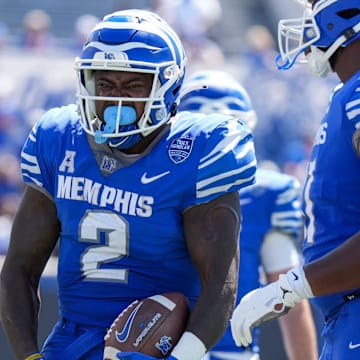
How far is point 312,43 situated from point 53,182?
92cm

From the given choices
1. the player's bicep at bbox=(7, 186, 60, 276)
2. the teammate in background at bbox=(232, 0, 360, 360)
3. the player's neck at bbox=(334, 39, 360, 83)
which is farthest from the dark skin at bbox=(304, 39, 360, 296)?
the player's bicep at bbox=(7, 186, 60, 276)

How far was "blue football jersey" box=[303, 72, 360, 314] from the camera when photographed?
2.98 meters

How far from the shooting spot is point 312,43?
3250mm

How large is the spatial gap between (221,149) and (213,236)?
26cm

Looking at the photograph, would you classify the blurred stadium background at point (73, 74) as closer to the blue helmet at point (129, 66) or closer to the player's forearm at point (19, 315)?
the player's forearm at point (19, 315)

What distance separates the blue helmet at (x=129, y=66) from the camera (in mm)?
3072

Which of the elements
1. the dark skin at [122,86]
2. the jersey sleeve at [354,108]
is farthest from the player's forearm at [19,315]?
the jersey sleeve at [354,108]

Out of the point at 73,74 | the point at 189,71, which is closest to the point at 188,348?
the point at 73,74

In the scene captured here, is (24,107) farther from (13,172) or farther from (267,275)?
(267,275)

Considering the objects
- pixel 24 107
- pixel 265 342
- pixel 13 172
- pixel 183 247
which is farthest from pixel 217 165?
pixel 24 107

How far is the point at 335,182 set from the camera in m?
3.02

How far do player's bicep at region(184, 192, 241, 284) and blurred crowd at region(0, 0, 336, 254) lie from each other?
642 centimetres

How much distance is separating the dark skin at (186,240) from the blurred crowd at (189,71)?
6.15 m

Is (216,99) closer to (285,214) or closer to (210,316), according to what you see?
(285,214)
